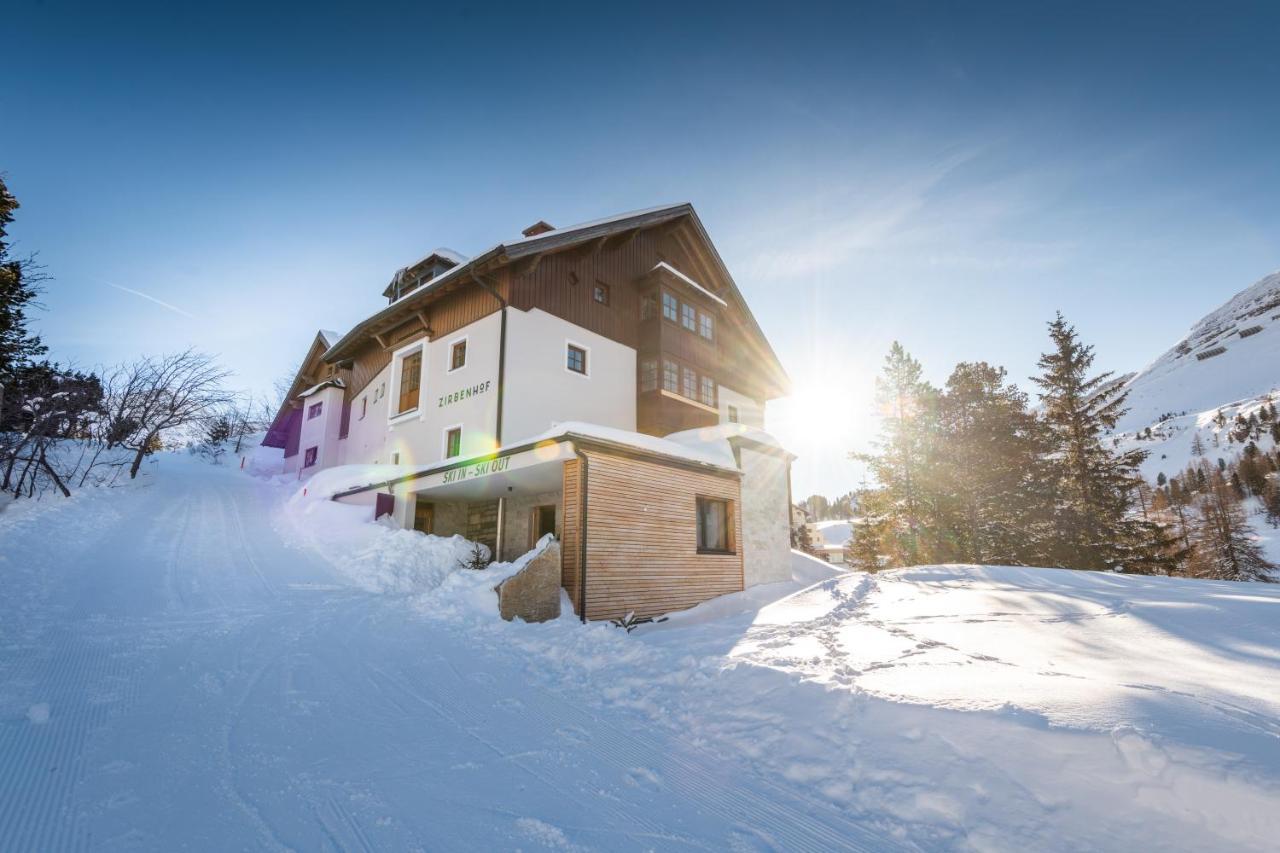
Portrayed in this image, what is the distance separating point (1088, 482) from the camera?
22969 mm

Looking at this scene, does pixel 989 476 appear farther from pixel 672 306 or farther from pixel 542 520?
pixel 542 520

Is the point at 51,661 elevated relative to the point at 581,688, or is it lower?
elevated

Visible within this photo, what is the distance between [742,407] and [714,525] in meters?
10.3

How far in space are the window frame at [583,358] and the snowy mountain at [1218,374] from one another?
606 ft

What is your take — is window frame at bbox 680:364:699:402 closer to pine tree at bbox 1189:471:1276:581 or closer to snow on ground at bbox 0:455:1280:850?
snow on ground at bbox 0:455:1280:850

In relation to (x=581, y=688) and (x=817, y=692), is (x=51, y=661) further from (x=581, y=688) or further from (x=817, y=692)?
(x=817, y=692)

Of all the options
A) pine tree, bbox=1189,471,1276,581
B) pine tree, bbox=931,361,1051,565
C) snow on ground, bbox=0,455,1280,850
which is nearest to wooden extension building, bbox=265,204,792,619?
snow on ground, bbox=0,455,1280,850

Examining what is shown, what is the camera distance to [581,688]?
6160 mm

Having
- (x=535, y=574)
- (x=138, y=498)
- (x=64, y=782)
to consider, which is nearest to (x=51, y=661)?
(x=64, y=782)

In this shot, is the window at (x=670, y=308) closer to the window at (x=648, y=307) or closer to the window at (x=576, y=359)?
the window at (x=648, y=307)

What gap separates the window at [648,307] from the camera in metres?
19.4

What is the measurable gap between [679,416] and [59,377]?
828 inches

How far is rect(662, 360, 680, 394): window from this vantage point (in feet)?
62.1

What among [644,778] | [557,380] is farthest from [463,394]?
[644,778]
